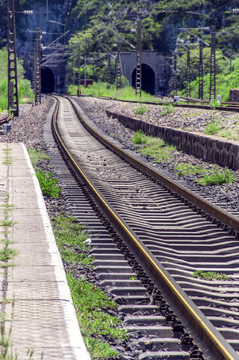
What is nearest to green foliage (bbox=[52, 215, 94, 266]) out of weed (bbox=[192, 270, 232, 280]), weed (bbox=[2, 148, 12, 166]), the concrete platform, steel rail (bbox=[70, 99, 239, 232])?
the concrete platform

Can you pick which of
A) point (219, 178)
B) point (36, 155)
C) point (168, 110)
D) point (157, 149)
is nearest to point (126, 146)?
point (157, 149)

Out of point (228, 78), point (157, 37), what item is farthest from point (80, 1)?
point (228, 78)

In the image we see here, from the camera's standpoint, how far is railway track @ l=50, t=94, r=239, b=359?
164 inches

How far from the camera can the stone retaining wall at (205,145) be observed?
13.1 m

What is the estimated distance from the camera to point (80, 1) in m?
142

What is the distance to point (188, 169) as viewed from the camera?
44.5 feet

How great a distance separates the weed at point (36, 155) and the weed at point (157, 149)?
12.2 ft

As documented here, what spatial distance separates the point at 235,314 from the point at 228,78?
181ft

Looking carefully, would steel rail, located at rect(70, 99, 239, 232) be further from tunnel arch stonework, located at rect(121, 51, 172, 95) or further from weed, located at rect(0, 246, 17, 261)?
tunnel arch stonework, located at rect(121, 51, 172, 95)

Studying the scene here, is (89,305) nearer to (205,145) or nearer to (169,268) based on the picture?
(169,268)

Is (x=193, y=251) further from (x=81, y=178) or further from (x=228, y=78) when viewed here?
(x=228, y=78)

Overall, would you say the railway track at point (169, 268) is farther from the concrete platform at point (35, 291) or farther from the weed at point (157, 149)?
the weed at point (157, 149)

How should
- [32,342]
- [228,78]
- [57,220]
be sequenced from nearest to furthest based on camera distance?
1. [32,342]
2. [57,220]
3. [228,78]

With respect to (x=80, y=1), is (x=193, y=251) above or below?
below
